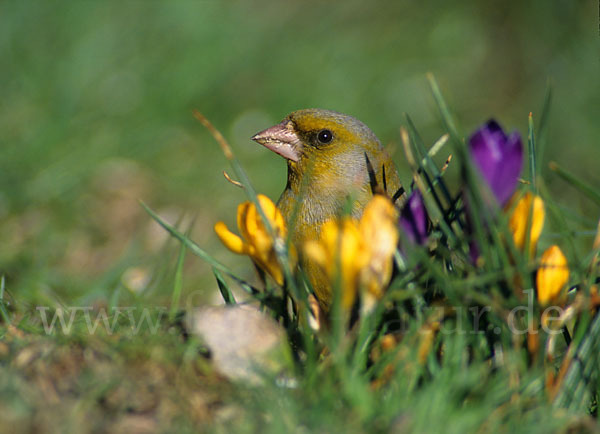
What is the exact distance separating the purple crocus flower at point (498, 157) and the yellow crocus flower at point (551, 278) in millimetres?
167

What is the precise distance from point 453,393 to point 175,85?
13.1 ft

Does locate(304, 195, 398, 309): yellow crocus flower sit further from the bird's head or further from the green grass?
the bird's head

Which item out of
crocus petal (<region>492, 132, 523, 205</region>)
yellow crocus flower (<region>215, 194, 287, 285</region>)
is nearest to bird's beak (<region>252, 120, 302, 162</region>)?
yellow crocus flower (<region>215, 194, 287, 285</region>)

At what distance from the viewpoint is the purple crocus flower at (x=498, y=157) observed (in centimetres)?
159

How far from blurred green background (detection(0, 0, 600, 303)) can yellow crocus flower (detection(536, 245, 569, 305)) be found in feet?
5.33

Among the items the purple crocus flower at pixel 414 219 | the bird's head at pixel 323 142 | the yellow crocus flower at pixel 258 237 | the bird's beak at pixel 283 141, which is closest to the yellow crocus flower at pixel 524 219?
the purple crocus flower at pixel 414 219

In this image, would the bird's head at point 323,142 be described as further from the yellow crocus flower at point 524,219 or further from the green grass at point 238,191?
the yellow crocus flower at point 524,219

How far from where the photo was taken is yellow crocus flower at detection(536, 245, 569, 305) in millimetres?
1625

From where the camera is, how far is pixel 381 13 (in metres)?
6.86

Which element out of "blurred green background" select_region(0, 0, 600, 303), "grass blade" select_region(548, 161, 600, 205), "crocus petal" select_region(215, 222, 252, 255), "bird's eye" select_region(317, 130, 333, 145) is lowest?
"blurred green background" select_region(0, 0, 600, 303)

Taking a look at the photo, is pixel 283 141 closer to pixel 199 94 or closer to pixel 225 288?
pixel 225 288

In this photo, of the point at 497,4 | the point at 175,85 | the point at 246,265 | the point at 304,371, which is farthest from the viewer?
the point at 497,4

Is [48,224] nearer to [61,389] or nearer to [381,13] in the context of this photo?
[61,389]

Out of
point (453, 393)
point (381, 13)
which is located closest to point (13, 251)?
point (453, 393)
